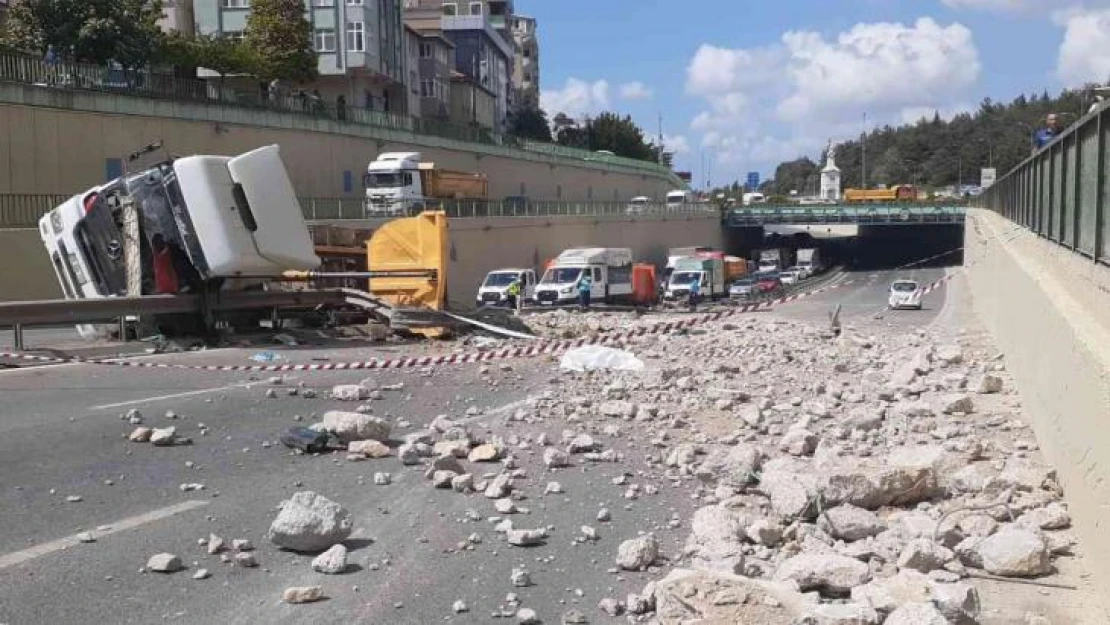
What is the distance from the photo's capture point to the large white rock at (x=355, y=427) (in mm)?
9523

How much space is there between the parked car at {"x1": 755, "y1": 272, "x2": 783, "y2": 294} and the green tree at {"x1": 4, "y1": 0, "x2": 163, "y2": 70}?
1238 inches

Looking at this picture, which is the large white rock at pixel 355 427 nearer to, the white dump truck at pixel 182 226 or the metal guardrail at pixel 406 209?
the white dump truck at pixel 182 226

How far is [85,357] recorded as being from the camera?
614 inches

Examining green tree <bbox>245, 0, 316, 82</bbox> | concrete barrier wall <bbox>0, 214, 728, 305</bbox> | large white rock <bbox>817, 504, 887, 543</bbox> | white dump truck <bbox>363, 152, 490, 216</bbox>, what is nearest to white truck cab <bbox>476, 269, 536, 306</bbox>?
concrete barrier wall <bbox>0, 214, 728, 305</bbox>

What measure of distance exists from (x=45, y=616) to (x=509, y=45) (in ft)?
391

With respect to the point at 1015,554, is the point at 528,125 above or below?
above

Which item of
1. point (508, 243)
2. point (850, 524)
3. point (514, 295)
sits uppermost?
point (508, 243)

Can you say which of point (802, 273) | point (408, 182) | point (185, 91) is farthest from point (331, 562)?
point (802, 273)

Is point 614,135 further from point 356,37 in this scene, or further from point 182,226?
point 182,226

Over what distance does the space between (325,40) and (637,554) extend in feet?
201

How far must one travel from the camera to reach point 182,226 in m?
17.0

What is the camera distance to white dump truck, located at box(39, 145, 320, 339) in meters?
16.9

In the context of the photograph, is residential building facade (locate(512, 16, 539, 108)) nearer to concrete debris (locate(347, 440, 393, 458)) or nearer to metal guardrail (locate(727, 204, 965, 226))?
metal guardrail (locate(727, 204, 965, 226))

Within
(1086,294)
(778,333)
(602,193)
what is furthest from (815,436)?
(602,193)
